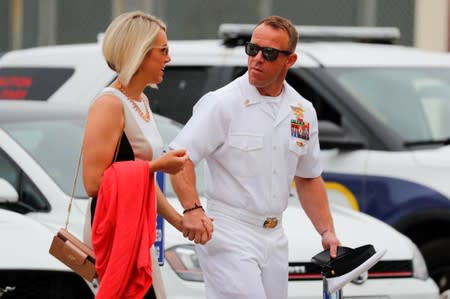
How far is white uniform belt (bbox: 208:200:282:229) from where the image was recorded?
19.0 feet

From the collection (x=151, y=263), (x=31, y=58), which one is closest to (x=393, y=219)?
(x=31, y=58)

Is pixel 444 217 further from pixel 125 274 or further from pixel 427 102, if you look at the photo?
pixel 125 274

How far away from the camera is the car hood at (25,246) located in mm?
6410

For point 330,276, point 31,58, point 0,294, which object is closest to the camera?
point 330,276

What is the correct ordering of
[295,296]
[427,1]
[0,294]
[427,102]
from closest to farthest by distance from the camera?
[0,294]
[295,296]
[427,102]
[427,1]

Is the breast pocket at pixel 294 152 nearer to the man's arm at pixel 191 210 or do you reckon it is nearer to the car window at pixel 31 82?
the man's arm at pixel 191 210

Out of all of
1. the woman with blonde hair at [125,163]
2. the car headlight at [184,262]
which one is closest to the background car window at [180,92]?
the car headlight at [184,262]

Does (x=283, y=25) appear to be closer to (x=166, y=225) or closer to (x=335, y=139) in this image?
(x=166, y=225)

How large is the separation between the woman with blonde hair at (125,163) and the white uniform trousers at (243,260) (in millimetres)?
449

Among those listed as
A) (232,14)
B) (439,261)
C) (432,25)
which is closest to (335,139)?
(439,261)

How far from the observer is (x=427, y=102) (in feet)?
31.8

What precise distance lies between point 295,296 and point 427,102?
288 cm

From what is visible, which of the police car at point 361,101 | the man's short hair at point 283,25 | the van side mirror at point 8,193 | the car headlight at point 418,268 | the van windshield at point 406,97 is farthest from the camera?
the van windshield at point 406,97

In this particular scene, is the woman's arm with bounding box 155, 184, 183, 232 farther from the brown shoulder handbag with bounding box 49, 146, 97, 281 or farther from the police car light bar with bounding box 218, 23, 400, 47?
the police car light bar with bounding box 218, 23, 400, 47
